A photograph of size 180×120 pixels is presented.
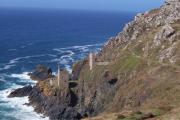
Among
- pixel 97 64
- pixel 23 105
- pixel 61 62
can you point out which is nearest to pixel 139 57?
pixel 97 64

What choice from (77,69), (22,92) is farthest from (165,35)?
(22,92)

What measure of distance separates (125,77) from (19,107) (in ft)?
102

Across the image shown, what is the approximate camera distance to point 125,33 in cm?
14662

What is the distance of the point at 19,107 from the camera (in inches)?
5094

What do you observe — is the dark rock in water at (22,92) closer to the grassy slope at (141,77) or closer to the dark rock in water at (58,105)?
the dark rock in water at (58,105)

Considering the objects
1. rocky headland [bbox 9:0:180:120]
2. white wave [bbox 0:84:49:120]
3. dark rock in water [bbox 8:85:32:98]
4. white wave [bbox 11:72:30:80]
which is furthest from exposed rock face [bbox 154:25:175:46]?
white wave [bbox 11:72:30:80]

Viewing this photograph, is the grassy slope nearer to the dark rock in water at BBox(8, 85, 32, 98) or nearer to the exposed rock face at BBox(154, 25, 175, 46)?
the exposed rock face at BBox(154, 25, 175, 46)

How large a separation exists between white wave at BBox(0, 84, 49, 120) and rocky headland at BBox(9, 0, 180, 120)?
7.05ft

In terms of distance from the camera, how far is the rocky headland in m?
102

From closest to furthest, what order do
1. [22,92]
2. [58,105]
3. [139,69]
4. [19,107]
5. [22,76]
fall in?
1. [139,69]
2. [58,105]
3. [19,107]
4. [22,92]
5. [22,76]

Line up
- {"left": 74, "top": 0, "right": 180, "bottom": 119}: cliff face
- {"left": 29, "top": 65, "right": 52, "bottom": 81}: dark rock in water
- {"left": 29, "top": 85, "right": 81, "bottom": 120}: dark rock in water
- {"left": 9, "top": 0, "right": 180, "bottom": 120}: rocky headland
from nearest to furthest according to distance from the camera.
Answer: {"left": 74, "top": 0, "right": 180, "bottom": 119}: cliff face → {"left": 9, "top": 0, "right": 180, "bottom": 120}: rocky headland → {"left": 29, "top": 85, "right": 81, "bottom": 120}: dark rock in water → {"left": 29, "top": 65, "right": 52, "bottom": 81}: dark rock in water

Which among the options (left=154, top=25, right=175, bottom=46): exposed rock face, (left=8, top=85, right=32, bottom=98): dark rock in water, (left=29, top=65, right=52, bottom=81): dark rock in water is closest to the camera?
(left=154, top=25, right=175, bottom=46): exposed rock face

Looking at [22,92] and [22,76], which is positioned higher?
[22,76]

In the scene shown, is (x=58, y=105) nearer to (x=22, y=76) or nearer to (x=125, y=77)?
(x=125, y=77)
